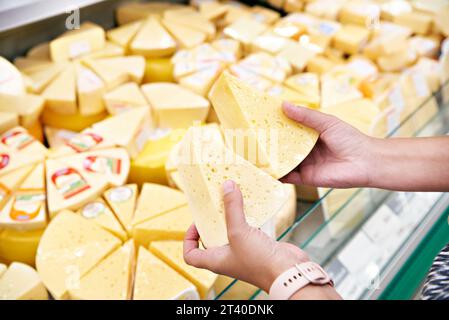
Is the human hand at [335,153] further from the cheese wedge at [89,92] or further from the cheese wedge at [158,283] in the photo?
the cheese wedge at [89,92]

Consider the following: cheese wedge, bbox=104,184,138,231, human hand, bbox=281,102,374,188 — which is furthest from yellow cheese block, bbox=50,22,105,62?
human hand, bbox=281,102,374,188

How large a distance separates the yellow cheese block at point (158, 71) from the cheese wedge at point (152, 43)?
5 cm

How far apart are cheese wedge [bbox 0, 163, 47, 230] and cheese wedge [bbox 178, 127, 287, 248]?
58 cm

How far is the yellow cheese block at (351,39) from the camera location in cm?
239

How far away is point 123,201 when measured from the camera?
1529 millimetres

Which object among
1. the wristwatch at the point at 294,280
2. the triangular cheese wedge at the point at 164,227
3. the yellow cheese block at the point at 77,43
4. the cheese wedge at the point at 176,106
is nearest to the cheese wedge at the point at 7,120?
the yellow cheese block at the point at 77,43

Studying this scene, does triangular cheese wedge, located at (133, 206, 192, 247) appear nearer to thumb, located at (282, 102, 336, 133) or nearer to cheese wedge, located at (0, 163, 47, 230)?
cheese wedge, located at (0, 163, 47, 230)

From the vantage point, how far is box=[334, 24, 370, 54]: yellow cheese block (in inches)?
94.3

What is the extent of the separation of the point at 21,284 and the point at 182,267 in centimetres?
46

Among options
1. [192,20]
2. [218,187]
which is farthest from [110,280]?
[192,20]
